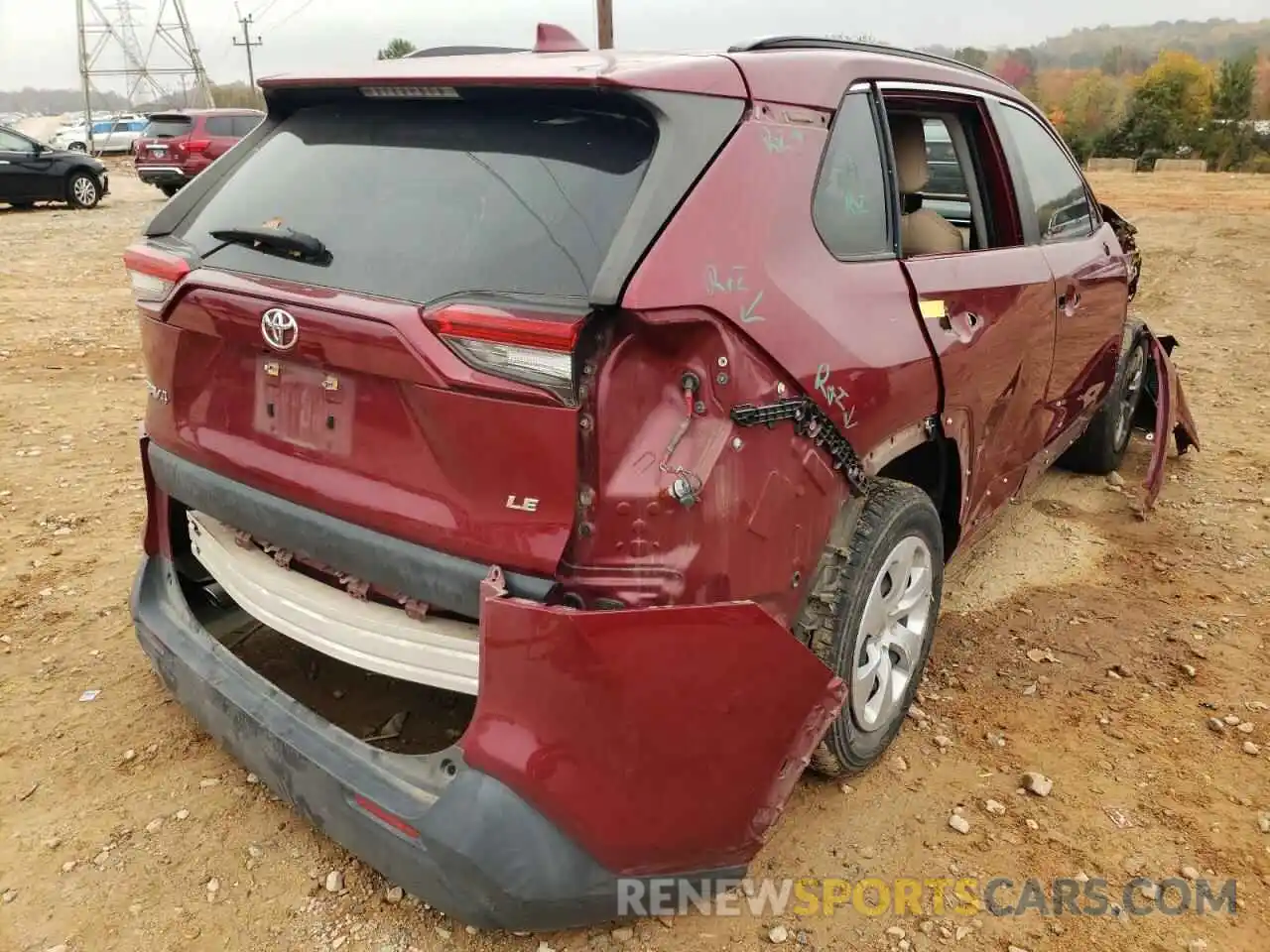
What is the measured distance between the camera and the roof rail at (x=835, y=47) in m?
2.36

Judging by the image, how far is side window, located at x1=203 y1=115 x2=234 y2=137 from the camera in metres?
18.6

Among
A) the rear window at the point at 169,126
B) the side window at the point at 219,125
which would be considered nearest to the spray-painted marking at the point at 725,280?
the side window at the point at 219,125

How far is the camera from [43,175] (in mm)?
16766

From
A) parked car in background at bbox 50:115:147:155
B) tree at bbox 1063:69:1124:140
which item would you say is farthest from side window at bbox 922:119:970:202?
tree at bbox 1063:69:1124:140

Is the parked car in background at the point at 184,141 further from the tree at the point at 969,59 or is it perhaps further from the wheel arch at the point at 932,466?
the wheel arch at the point at 932,466

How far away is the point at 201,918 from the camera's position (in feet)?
7.49

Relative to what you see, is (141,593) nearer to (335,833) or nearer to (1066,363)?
(335,833)

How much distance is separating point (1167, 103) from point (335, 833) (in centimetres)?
3991

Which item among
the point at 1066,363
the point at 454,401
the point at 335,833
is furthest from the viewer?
the point at 1066,363

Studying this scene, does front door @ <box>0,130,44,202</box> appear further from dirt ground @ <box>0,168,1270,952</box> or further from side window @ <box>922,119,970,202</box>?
side window @ <box>922,119,970,202</box>

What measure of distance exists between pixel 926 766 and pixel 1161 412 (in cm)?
294

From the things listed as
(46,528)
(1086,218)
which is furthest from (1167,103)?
(46,528)

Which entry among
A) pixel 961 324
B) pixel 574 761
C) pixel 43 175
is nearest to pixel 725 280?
pixel 574 761

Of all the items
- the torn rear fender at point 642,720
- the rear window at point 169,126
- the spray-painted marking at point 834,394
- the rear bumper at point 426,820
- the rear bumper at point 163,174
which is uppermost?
the rear window at point 169,126
